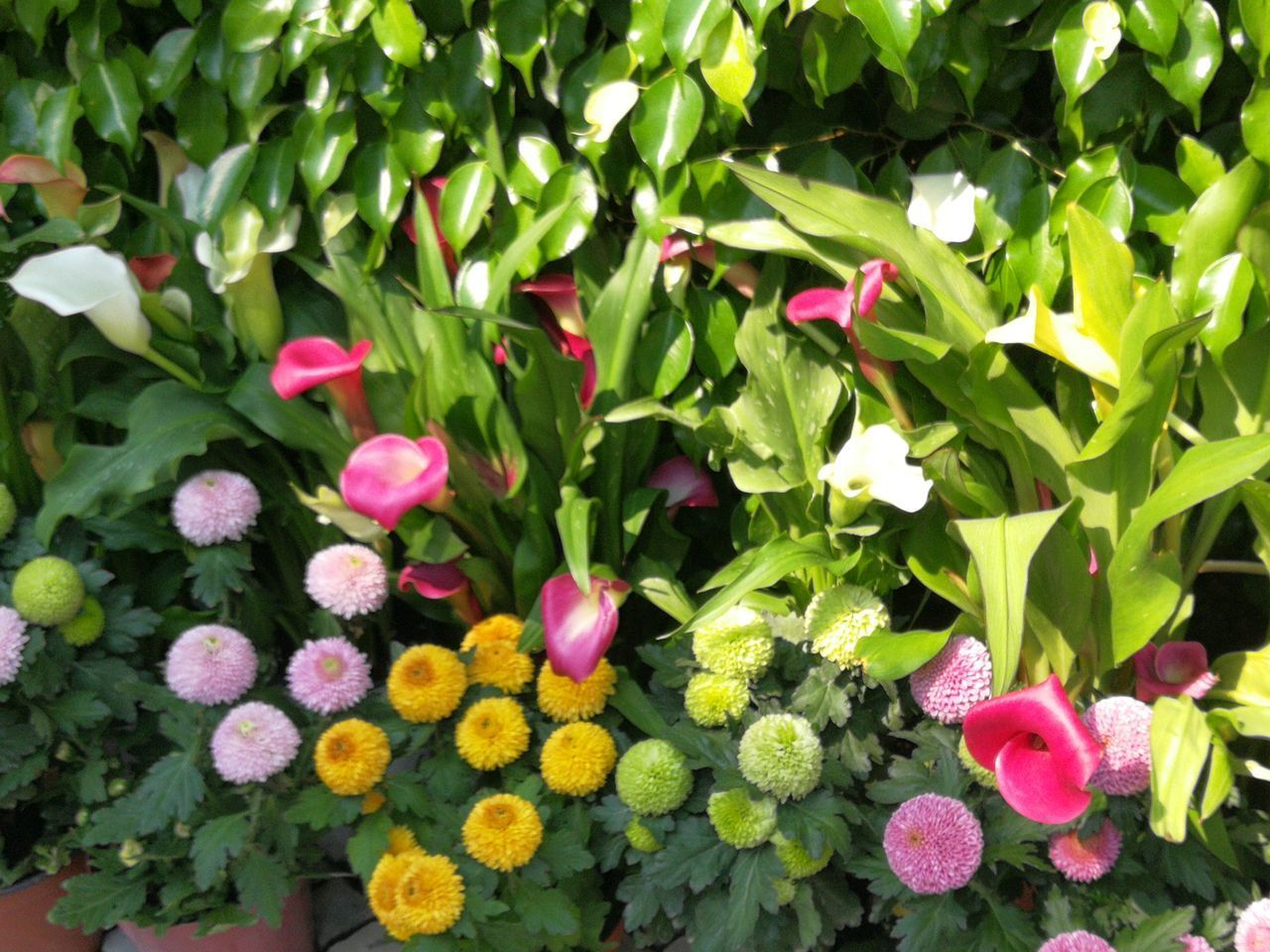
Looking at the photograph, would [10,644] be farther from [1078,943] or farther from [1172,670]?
[1172,670]

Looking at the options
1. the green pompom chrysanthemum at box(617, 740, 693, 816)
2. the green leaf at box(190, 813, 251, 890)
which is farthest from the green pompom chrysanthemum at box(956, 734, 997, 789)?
the green leaf at box(190, 813, 251, 890)

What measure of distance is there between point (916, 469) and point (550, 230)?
503 mm

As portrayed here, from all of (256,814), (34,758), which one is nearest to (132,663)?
(34,758)

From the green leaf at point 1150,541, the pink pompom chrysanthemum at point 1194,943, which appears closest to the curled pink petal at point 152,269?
the green leaf at point 1150,541

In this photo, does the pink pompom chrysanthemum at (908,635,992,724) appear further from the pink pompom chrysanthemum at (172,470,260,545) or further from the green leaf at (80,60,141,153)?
the green leaf at (80,60,141,153)

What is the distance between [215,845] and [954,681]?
2.40 feet

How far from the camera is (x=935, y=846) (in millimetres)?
990

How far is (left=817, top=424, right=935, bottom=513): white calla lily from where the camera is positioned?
1.10 metres

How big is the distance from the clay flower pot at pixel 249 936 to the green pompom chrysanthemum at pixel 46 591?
1.13ft

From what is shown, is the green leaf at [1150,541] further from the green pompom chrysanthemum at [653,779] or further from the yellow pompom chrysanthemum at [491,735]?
the yellow pompom chrysanthemum at [491,735]

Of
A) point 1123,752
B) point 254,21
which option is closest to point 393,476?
point 254,21

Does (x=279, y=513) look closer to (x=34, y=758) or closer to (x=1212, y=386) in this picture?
(x=34, y=758)

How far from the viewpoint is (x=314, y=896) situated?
153cm

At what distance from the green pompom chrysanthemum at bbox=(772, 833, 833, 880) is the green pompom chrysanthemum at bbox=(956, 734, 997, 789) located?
0.48 feet
